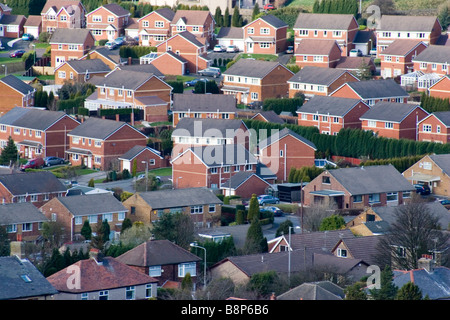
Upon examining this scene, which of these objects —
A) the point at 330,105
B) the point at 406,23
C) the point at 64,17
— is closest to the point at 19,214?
the point at 330,105

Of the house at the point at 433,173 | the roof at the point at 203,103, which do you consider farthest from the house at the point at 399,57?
the house at the point at 433,173

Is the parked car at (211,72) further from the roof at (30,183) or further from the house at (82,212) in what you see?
the house at (82,212)

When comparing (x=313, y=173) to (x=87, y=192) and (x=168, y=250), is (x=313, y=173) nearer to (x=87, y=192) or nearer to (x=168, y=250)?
(x=87, y=192)

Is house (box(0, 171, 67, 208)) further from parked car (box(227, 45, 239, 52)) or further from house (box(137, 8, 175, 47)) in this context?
house (box(137, 8, 175, 47))

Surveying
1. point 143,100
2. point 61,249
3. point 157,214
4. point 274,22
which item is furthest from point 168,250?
point 274,22

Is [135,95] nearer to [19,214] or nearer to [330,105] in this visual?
[330,105]

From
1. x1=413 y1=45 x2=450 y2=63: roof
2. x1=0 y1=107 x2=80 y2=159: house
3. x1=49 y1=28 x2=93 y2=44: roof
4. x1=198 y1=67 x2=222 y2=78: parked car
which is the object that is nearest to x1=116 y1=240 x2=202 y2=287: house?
x1=0 y1=107 x2=80 y2=159: house

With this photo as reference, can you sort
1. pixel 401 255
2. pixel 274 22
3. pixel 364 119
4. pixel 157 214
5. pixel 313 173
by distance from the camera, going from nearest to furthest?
1. pixel 401 255
2. pixel 157 214
3. pixel 313 173
4. pixel 364 119
5. pixel 274 22

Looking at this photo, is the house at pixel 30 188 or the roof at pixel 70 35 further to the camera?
the roof at pixel 70 35
